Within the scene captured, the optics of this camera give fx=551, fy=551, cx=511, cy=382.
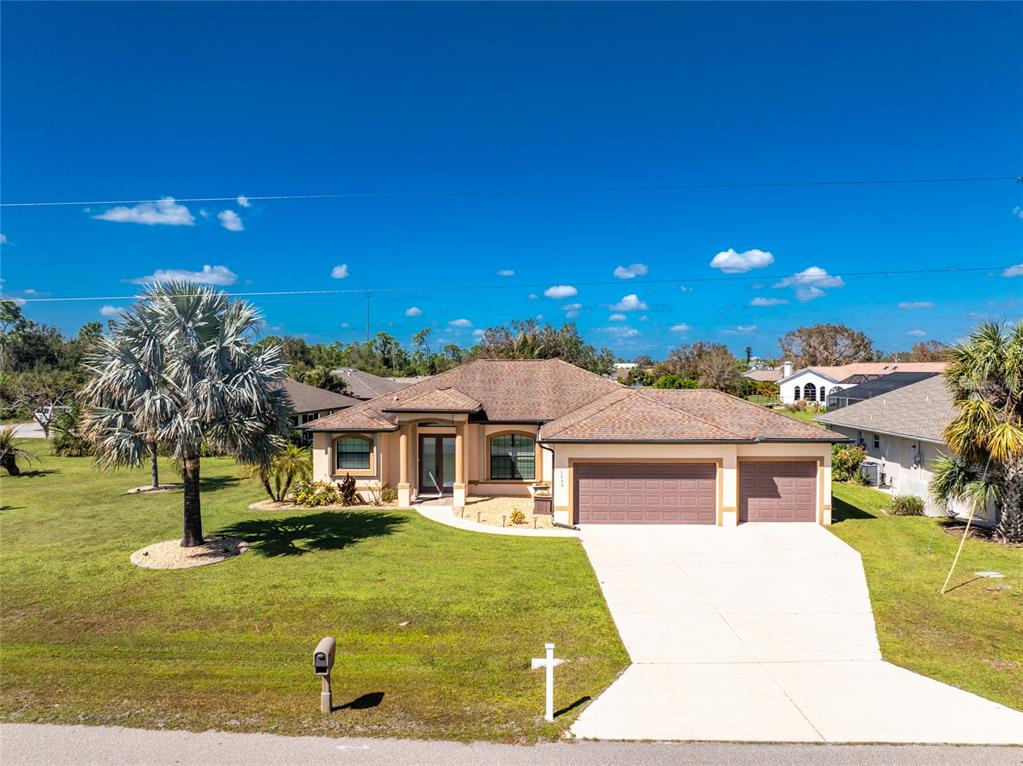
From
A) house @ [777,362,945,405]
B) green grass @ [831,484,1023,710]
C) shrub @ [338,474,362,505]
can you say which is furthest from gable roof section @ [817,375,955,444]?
house @ [777,362,945,405]

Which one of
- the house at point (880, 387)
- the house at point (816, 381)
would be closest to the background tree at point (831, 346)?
the house at point (816, 381)

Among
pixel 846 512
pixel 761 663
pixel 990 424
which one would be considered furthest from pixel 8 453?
pixel 990 424

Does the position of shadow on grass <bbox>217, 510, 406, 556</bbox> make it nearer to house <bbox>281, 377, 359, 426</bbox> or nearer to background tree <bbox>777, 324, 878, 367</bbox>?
house <bbox>281, 377, 359, 426</bbox>

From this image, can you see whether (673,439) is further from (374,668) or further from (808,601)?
(374,668)

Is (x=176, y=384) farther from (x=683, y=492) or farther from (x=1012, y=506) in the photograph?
(x=1012, y=506)

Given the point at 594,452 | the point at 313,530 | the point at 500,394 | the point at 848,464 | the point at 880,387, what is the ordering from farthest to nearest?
the point at 880,387
the point at 848,464
the point at 500,394
the point at 594,452
the point at 313,530

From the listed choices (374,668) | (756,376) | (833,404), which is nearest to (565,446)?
(374,668)
